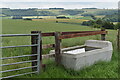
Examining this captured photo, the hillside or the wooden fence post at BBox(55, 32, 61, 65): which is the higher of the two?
the hillside

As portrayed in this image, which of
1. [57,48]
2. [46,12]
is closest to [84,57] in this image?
[57,48]

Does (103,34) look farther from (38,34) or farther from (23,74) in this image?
(23,74)

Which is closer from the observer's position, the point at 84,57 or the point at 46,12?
the point at 84,57

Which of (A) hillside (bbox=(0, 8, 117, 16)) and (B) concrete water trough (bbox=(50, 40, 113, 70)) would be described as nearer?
(B) concrete water trough (bbox=(50, 40, 113, 70))

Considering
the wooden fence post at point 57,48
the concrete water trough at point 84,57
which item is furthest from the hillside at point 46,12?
the wooden fence post at point 57,48

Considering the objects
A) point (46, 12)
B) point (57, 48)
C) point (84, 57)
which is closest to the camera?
Answer: point (57, 48)

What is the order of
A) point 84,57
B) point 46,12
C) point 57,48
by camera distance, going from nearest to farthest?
point 57,48 → point 84,57 → point 46,12

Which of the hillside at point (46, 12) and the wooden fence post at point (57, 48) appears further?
→ the hillside at point (46, 12)

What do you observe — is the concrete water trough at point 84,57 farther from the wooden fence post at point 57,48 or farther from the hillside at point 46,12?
the hillside at point 46,12

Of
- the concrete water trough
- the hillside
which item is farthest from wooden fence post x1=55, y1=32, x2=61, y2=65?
the hillside

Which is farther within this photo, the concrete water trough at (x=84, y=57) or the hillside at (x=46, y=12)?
the hillside at (x=46, y=12)

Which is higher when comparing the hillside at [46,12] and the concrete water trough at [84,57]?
the hillside at [46,12]

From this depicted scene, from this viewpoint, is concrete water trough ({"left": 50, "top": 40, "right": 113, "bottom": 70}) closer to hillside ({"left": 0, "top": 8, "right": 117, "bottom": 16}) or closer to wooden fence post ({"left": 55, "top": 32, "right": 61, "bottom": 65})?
wooden fence post ({"left": 55, "top": 32, "right": 61, "bottom": 65})

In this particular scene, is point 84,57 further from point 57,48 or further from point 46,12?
point 46,12
